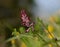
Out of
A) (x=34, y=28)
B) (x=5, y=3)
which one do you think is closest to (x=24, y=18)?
(x=34, y=28)

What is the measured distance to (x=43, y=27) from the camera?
406 mm

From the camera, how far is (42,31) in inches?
16.2

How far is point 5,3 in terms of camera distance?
6.15 ft

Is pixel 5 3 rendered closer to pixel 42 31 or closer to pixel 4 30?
pixel 4 30

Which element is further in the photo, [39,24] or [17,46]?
[17,46]

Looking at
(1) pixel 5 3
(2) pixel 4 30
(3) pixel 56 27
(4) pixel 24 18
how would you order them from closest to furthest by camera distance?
(4) pixel 24 18 → (3) pixel 56 27 → (2) pixel 4 30 → (1) pixel 5 3

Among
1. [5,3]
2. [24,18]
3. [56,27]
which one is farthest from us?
[5,3]

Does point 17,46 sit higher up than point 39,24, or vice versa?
point 39,24

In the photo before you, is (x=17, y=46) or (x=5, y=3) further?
(x=5, y=3)

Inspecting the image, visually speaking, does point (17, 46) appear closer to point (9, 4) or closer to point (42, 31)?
point (42, 31)

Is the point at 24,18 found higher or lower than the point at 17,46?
higher

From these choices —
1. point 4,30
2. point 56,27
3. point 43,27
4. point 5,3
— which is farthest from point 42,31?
point 5,3

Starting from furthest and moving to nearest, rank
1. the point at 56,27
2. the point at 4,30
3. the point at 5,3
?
the point at 5,3 → the point at 4,30 → the point at 56,27

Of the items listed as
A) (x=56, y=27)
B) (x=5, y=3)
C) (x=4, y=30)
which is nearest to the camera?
(x=56, y=27)
